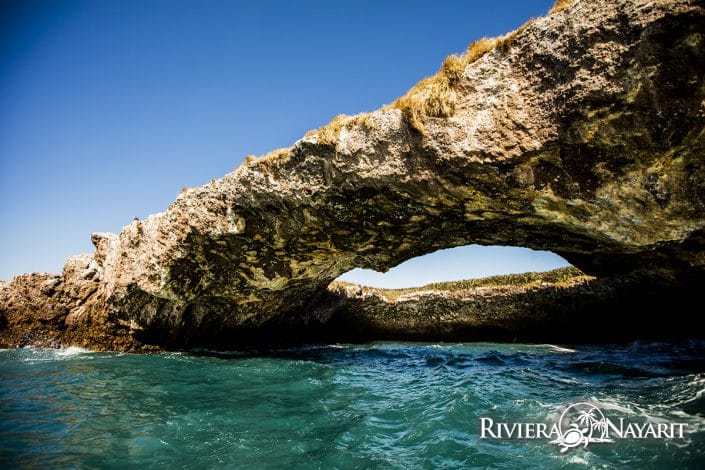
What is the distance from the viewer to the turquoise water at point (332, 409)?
5574mm

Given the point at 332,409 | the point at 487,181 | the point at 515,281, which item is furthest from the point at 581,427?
the point at 515,281

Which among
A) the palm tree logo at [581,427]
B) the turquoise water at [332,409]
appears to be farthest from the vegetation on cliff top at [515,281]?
the palm tree logo at [581,427]

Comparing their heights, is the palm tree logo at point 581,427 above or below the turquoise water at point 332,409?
above

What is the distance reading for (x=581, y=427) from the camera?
6.23 meters

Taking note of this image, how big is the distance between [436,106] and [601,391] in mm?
7579

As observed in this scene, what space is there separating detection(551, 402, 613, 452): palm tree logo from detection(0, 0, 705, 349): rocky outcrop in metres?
4.26

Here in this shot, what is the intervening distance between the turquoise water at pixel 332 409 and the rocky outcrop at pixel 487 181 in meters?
3.33

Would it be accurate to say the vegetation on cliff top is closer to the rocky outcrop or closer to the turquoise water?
the rocky outcrop

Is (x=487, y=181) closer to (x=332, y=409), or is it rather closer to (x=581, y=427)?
(x=581, y=427)

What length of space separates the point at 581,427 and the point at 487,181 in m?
5.15

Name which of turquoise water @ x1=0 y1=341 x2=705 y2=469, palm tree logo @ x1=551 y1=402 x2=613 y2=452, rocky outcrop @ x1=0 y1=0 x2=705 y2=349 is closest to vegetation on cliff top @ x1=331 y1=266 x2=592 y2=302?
rocky outcrop @ x1=0 y1=0 x2=705 y2=349

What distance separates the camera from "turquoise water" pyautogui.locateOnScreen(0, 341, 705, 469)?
5574mm

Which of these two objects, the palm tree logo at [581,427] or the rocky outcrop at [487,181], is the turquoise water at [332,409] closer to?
the palm tree logo at [581,427]

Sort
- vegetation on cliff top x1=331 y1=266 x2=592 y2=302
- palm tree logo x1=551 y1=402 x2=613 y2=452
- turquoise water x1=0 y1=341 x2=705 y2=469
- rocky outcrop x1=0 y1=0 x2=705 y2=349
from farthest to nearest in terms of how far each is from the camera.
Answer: vegetation on cliff top x1=331 y1=266 x2=592 y2=302 < rocky outcrop x1=0 y1=0 x2=705 y2=349 < palm tree logo x1=551 y1=402 x2=613 y2=452 < turquoise water x1=0 y1=341 x2=705 y2=469
